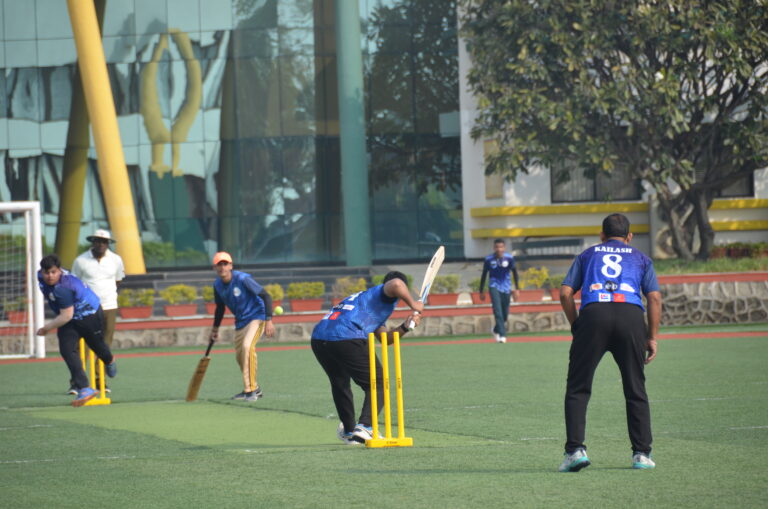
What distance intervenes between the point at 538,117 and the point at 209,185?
1270 centimetres

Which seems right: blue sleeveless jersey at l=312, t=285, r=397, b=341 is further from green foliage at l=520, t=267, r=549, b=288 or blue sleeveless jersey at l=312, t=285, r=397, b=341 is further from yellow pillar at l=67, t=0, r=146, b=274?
yellow pillar at l=67, t=0, r=146, b=274

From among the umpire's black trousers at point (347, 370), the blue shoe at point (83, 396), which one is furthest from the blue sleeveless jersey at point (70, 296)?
the umpire's black trousers at point (347, 370)

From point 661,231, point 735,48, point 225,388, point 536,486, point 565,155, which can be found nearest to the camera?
point 536,486

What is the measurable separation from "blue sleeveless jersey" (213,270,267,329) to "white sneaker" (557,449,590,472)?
6.94m

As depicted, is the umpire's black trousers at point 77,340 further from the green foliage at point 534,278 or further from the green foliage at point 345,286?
the green foliage at point 534,278

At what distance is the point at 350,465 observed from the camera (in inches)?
372

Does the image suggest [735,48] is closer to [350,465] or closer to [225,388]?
[225,388]

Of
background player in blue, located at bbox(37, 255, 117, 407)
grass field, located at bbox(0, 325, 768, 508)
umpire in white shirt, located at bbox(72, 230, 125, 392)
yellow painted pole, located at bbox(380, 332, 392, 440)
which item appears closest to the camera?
grass field, located at bbox(0, 325, 768, 508)

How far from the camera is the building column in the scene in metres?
33.3

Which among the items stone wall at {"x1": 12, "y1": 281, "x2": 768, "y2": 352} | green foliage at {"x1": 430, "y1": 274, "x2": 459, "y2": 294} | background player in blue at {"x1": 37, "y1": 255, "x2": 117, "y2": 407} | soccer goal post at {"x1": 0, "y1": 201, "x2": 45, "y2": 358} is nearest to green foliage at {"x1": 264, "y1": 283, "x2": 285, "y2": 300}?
stone wall at {"x1": 12, "y1": 281, "x2": 768, "y2": 352}

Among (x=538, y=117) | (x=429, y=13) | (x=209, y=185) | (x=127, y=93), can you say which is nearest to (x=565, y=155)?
(x=538, y=117)

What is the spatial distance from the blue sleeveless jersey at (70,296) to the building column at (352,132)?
729 inches

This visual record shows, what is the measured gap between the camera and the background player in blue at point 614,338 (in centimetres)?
873

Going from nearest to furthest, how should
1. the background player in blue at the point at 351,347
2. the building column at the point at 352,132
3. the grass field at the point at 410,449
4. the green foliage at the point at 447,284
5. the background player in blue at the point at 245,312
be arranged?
the grass field at the point at 410,449 → the background player in blue at the point at 351,347 → the background player in blue at the point at 245,312 → the green foliage at the point at 447,284 → the building column at the point at 352,132
